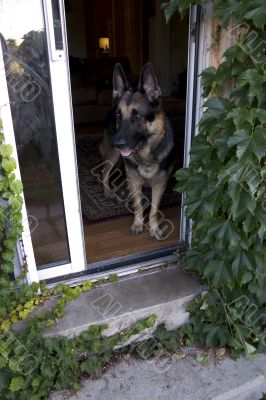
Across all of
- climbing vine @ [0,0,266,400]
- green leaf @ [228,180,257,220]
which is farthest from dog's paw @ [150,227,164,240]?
green leaf @ [228,180,257,220]

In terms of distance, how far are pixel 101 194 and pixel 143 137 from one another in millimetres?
1220

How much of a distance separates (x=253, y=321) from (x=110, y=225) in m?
1.46

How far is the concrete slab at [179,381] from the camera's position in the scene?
1.83 meters

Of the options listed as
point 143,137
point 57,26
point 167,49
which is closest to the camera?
point 57,26

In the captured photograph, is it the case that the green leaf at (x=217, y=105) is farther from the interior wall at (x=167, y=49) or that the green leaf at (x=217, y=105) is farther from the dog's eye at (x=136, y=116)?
the interior wall at (x=167, y=49)

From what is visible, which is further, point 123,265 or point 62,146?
point 123,265

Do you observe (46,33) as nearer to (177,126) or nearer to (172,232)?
(172,232)

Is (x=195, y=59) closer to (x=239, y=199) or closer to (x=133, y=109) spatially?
(x=133, y=109)

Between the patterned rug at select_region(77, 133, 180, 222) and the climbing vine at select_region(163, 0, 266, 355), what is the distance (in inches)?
50.1

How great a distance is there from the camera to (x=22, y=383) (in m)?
1.70

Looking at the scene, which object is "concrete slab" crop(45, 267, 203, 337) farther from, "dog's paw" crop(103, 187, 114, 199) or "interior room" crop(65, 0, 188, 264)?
"dog's paw" crop(103, 187, 114, 199)

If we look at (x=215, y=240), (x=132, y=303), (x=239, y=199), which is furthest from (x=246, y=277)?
(x=132, y=303)

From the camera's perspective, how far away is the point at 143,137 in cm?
263

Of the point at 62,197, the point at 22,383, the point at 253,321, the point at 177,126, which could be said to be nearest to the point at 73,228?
the point at 62,197
